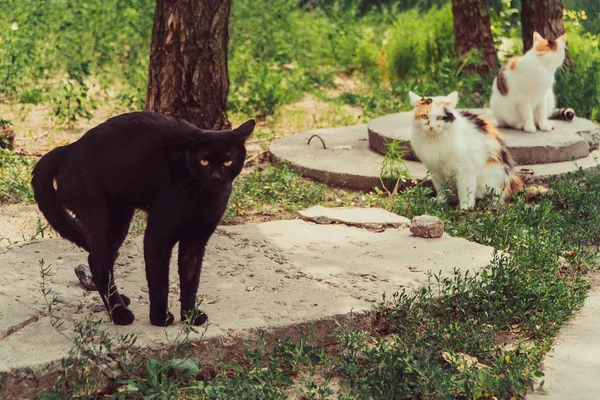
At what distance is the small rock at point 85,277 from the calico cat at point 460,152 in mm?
2921

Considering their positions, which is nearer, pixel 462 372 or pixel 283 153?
pixel 462 372

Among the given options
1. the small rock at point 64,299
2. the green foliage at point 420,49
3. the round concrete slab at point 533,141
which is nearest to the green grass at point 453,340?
the small rock at point 64,299

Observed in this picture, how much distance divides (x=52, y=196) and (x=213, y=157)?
2.68ft

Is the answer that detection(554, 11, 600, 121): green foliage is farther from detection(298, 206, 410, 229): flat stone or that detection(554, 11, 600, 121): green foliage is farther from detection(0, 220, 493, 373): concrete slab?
detection(0, 220, 493, 373): concrete slab

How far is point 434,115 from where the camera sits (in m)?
6.47

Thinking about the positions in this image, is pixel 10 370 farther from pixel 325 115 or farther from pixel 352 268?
pixel 325 115

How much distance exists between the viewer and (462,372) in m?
3.69

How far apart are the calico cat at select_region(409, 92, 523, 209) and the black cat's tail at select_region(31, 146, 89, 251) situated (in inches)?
126

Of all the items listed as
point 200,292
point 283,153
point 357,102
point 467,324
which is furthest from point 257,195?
point 357,102

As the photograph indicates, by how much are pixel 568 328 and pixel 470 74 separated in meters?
6.34

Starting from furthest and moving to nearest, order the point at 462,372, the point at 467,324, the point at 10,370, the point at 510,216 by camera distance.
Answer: the point at 510,216 → the point at 467,324 → the point at 462,372 → the point at 10,370

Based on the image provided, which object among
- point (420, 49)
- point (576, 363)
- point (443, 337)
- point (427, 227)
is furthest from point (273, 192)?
point (420, 49)

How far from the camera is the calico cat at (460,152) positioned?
255 inches

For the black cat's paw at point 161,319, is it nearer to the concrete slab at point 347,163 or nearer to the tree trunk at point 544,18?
the concrete slab at point 347,163
